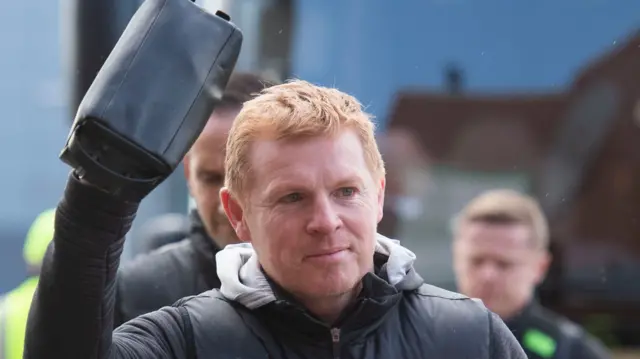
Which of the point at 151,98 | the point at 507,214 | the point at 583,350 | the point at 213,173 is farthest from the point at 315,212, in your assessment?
the point at 507,214

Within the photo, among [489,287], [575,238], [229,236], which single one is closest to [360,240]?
[229,236]

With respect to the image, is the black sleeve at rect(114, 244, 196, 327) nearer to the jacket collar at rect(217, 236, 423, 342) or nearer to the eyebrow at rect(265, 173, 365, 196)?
the jacket collar at rect(217, 236, 423, 342)

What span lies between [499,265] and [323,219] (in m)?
2.19

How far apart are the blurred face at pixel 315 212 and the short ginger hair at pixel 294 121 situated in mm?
14

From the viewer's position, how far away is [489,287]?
355cm

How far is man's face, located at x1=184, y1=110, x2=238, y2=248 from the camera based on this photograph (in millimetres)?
2436

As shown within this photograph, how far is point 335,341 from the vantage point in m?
1.60

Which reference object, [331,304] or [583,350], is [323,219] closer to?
[331,304]

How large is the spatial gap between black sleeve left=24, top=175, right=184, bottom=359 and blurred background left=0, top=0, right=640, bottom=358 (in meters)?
4.81

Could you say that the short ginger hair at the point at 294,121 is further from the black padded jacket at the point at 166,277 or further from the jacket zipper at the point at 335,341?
the black padded jacket at the point at 166,277

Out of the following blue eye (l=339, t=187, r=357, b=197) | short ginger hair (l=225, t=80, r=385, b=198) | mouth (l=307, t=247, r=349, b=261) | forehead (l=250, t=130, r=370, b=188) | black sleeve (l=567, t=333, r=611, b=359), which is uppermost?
short ginger hair (l=225, t=80, r=385, b=198)

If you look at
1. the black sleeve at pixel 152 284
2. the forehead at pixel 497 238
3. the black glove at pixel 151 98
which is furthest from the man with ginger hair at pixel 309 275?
the forehead at pixel 497 238

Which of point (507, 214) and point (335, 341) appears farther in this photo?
point (507, 214)

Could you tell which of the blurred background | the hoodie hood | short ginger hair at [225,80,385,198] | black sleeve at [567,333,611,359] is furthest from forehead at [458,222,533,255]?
the blurred background
